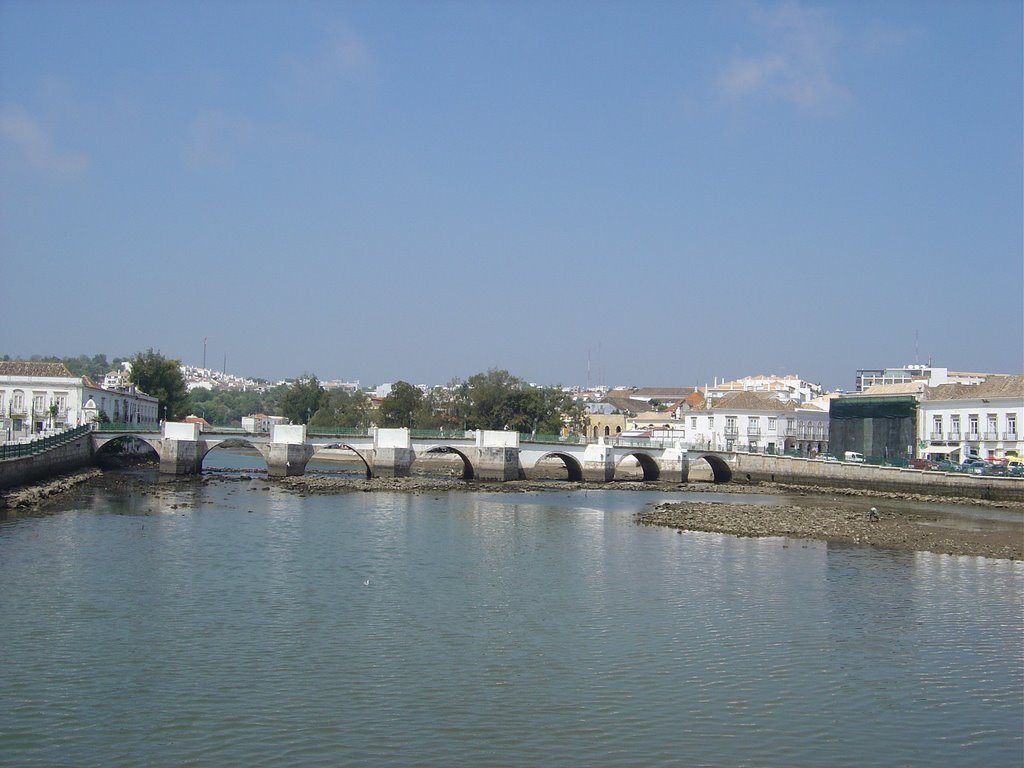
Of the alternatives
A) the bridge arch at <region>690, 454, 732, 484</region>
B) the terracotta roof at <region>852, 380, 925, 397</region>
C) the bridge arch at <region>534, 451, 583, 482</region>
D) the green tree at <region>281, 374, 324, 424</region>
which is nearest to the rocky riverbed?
the bridge arch at <region>534, 451, 583, 482</region>

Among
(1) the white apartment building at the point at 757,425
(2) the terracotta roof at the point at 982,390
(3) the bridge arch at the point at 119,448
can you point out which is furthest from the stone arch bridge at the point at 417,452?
(2) the terracotta roof at the point at 982,390

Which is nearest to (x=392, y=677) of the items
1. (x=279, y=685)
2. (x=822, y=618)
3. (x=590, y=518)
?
(x=279, y=685)

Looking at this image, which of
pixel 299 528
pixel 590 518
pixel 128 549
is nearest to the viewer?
pixel 128 549

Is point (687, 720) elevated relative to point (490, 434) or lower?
lower

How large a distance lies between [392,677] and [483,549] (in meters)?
16.5

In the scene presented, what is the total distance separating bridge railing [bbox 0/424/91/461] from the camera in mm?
46312

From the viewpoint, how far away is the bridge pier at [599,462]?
234ft

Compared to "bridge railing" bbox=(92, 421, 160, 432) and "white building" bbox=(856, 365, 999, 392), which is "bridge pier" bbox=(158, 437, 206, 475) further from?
"white building" bbox=(856, 365, 999, 392)

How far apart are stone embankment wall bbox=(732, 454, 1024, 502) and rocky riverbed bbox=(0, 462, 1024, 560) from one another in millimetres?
1545

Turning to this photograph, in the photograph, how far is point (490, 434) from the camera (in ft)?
228

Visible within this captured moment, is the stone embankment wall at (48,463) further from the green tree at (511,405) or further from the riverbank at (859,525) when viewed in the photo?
the green tree at (511,405)

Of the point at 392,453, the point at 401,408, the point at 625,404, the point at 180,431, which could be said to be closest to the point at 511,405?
the point at 401,408

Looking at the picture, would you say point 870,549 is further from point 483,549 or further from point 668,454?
point 668,454

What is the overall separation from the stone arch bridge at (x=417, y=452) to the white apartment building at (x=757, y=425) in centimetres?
865
